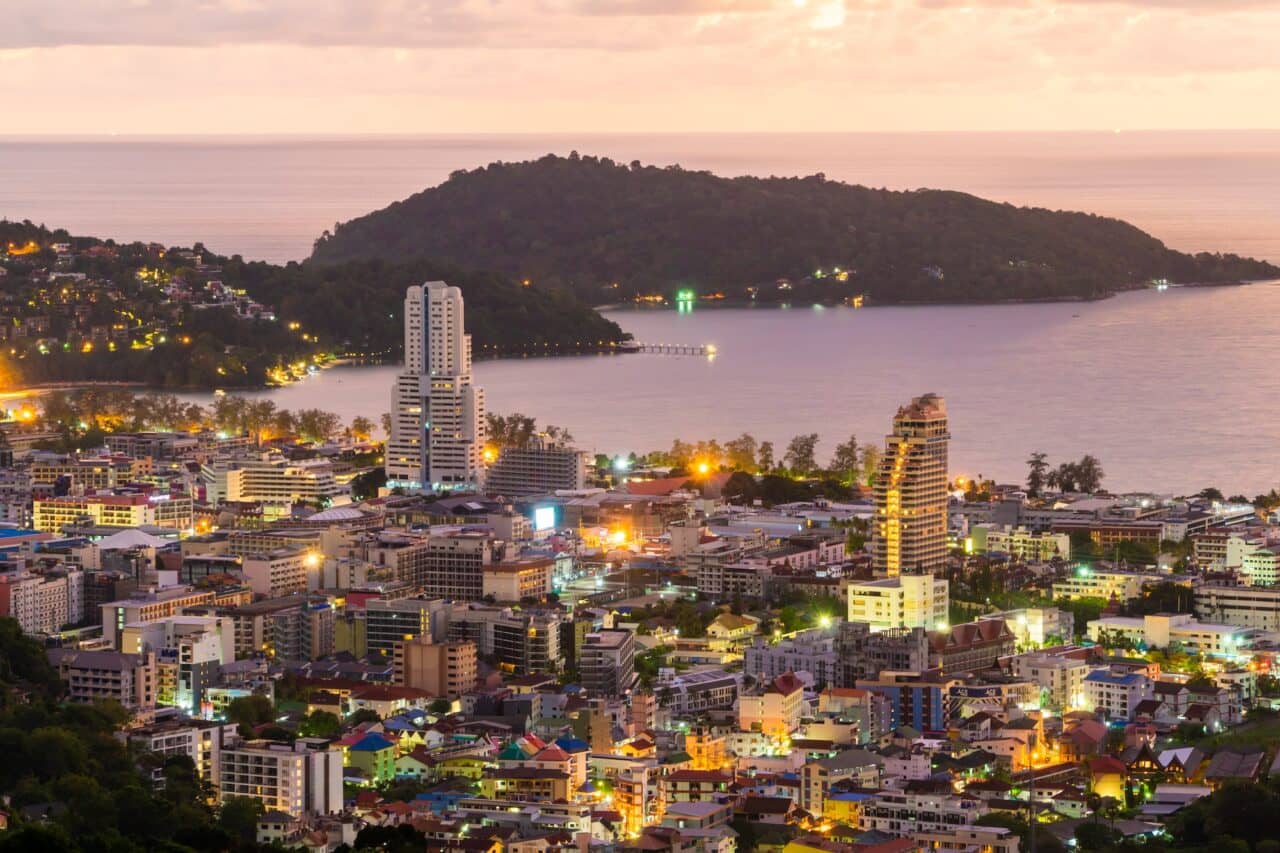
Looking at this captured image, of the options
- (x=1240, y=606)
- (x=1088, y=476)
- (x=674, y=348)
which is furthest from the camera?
(x=674, y=348)

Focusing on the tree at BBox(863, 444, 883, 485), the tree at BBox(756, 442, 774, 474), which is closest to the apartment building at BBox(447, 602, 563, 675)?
the tree at BBox(863, 444, 883, 485)

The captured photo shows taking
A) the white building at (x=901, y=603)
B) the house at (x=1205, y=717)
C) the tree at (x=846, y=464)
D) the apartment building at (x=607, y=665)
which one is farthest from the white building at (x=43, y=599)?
the tree at (x=846, y=464)

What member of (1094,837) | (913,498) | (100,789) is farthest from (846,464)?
(100,789)

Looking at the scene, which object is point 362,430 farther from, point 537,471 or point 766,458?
point 766,458

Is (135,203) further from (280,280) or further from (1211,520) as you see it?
(1211,520)

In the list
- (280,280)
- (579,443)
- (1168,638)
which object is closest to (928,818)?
(1168,638)

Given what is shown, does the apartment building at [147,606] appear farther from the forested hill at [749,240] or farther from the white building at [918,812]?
the forested hill at [749,240]
